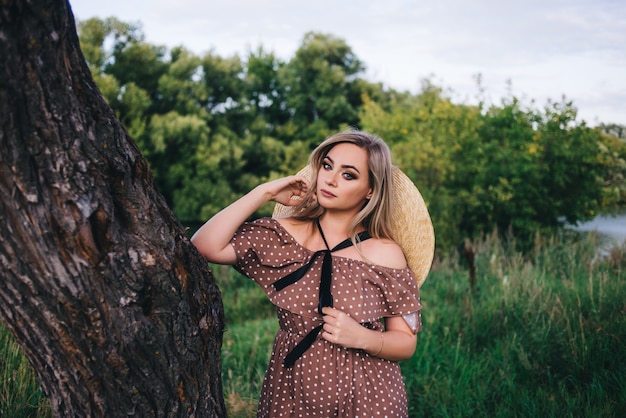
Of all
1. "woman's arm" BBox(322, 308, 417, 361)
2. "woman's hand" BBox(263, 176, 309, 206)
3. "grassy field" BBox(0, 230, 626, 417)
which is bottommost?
"grassy field" BBox(0, 230, 626, 417)

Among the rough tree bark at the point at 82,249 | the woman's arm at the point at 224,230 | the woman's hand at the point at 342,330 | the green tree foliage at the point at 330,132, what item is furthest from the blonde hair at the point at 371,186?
the green tree foliage at the point at 330,132

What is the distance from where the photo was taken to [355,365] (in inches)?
91.1

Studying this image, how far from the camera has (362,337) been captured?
2213 mm

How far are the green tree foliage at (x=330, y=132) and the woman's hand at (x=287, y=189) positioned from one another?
7068mm

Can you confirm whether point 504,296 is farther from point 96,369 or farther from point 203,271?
point 96,369

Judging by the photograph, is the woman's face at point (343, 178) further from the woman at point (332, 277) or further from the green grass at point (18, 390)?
the green grass at point (18, 390)

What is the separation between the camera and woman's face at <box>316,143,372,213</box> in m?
2.46

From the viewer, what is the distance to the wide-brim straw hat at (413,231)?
2652mm

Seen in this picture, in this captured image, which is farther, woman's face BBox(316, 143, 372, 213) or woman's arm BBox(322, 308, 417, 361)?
woman's face BBox(316, 143, 372, 213)

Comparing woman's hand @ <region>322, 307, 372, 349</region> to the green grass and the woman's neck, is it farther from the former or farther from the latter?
the green grass

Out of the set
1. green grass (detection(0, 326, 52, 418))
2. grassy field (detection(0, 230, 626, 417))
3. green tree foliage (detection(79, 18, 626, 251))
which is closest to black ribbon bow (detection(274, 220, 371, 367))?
grassy field (detection(0, 230, 626, 417))

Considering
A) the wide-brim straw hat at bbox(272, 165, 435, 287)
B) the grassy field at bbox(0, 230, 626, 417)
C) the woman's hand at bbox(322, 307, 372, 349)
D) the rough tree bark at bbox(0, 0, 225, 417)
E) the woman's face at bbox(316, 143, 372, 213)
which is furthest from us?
the grassy field at bbox(0, 230, 626, 417)

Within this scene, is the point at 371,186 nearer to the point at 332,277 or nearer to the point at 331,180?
the point at 331,180

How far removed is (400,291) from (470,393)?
71.5 inches
